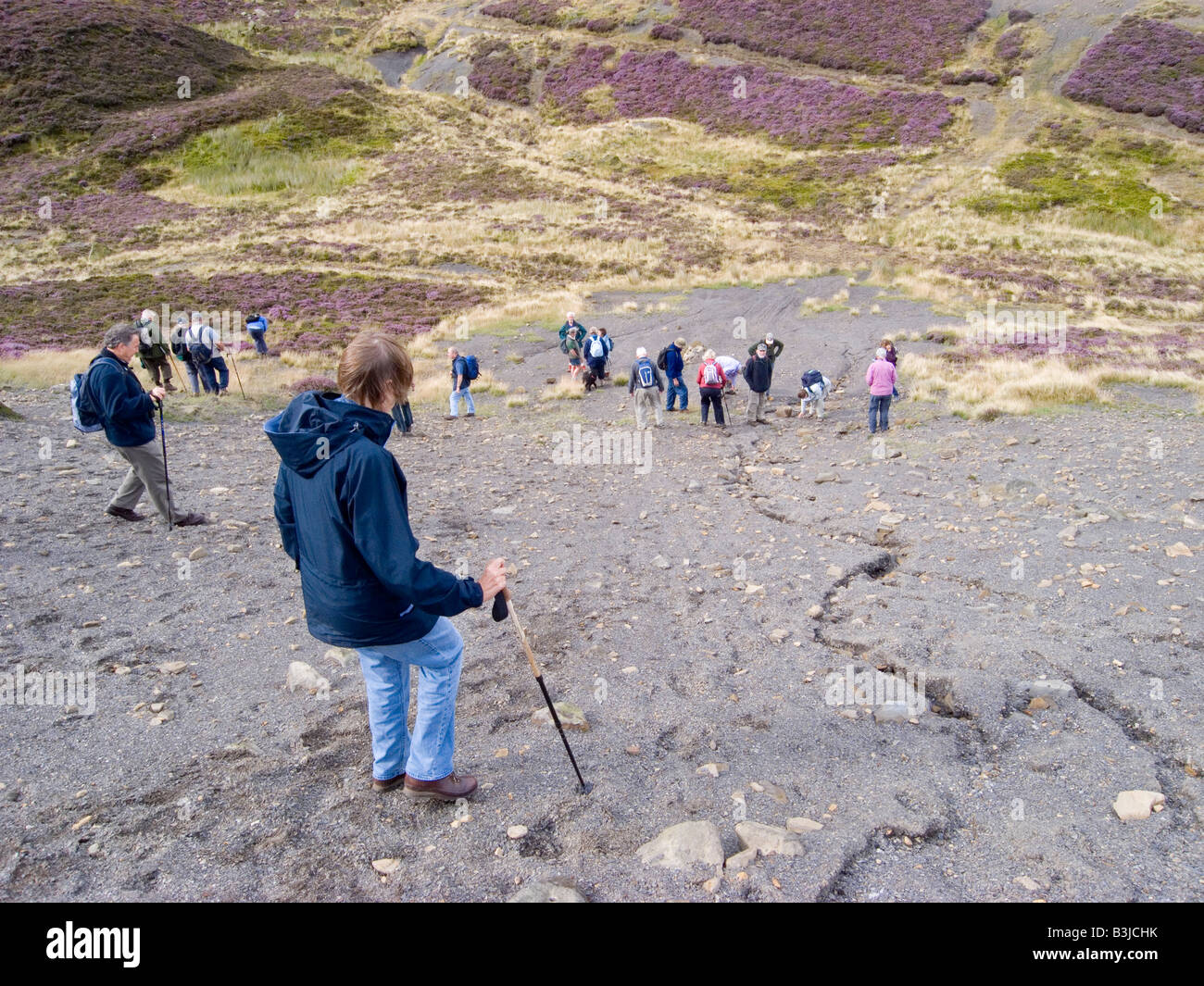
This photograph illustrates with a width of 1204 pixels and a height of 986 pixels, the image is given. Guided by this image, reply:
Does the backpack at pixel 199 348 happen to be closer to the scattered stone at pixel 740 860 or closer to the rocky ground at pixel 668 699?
the rocky ground at pixel 668 699

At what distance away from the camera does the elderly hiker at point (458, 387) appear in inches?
700

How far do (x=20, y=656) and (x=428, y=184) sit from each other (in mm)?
58954

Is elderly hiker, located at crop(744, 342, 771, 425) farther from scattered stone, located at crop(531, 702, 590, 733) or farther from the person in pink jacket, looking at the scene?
scattered stone, located at crop(531, 702, 590, 733)

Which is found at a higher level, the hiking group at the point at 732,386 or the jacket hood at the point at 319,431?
the jacket hood at the point at 319,431

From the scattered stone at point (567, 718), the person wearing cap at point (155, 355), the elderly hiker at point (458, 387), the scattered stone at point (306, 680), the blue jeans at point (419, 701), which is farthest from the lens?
the elderly hiker at point (458, 387)

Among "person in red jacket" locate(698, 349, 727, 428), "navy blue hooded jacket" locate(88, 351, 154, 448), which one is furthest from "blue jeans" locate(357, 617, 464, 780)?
"person in red jacket" locate(698, 349, 727, 428)

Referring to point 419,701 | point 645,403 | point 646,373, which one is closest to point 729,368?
point 645,403

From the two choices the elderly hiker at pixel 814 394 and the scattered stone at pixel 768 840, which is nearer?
the scattered stone at pixel 768 840

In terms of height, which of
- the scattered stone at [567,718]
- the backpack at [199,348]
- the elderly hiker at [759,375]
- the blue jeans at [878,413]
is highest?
the backpack at [199,348]

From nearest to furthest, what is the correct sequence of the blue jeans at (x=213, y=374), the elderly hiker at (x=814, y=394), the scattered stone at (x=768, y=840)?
1. the scattered stone at (x=768, y=840)
2. the elderly hiker at (x=814, y=394)
3. the blue jeans at (x=213, y=374)

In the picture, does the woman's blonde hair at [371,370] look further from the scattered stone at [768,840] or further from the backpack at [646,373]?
the backpack at [646,373]
